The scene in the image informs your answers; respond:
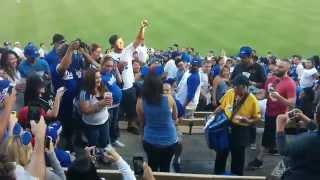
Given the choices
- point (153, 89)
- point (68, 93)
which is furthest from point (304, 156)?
point (68, 93)

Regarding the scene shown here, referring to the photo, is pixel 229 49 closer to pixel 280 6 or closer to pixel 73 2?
pixel 280 6

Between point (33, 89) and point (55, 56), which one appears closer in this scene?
point (33, 89)

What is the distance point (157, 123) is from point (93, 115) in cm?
106

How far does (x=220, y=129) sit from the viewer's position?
23.0 feet

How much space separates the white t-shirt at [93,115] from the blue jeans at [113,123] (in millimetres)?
977

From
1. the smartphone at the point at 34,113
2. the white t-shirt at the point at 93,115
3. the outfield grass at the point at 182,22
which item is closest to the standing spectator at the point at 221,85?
the white t-shirt at the point at 93,115

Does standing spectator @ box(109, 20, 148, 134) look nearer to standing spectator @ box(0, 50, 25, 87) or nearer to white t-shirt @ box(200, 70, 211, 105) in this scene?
standing spectator @ box(0, 50, 25, 87)

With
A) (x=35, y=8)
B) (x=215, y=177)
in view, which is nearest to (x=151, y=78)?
(x=215, y=177)

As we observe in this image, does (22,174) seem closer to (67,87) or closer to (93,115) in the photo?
(93,115)

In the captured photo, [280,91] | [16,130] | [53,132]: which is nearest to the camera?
[16,130]

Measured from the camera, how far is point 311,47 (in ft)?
85.6

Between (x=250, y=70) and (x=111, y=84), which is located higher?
(x=250, y=70)

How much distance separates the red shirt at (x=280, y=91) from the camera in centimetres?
755

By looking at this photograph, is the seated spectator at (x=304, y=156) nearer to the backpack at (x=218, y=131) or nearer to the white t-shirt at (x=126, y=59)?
the backpack at (x=218, y=131)
